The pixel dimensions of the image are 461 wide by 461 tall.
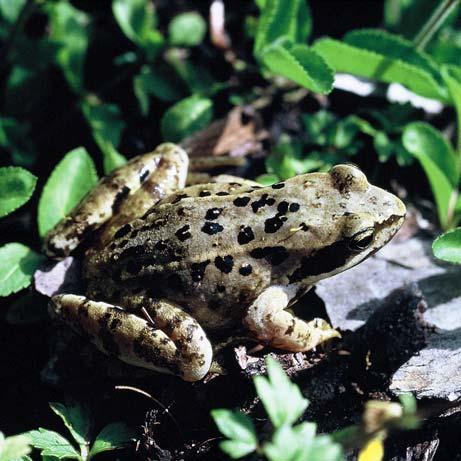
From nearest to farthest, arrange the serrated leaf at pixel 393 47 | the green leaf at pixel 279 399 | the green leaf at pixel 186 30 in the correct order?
the green leaf at pixel 279 399, the serrated leaf at pixel 393 47, the green leaf at pixel 186 30

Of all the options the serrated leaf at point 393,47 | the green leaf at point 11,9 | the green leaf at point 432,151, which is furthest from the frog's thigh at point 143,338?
the green leaf at point 11,9

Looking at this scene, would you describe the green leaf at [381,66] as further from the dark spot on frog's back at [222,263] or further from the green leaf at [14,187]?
the green leaf at [14,187]

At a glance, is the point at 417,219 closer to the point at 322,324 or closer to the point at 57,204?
the point at 322,324

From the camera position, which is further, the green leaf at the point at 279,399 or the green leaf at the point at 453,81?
the green leaf at the point at 453,81

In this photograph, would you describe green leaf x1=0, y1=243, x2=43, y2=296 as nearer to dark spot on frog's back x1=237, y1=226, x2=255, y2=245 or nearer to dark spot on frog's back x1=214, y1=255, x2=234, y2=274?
dark spot on frog's back x1=214, y1=255, x2=234, y2=274

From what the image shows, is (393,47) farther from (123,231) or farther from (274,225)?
(123,231)

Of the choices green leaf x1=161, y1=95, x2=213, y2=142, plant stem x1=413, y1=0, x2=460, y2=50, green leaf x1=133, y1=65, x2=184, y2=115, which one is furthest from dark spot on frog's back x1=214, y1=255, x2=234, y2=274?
plant stem x1=413, y1=0, x2=460, y2=50

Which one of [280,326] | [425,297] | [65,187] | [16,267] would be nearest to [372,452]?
[280,326]
